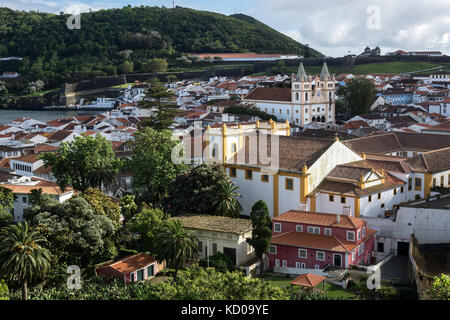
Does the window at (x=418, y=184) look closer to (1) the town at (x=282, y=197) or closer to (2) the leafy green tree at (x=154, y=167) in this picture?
(1) the town at (x=282, y=197)

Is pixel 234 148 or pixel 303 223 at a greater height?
pixel 234 148

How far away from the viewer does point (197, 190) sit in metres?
25.7

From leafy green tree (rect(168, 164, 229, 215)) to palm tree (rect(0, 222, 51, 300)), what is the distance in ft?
26.8

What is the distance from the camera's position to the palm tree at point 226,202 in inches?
989

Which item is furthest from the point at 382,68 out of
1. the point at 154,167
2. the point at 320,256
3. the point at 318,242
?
the point at 320,256

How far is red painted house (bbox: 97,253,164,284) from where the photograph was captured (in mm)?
20484

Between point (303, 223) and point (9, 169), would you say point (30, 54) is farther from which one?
point (303, 223)

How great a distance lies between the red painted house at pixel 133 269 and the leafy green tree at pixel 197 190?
14.4 feet
